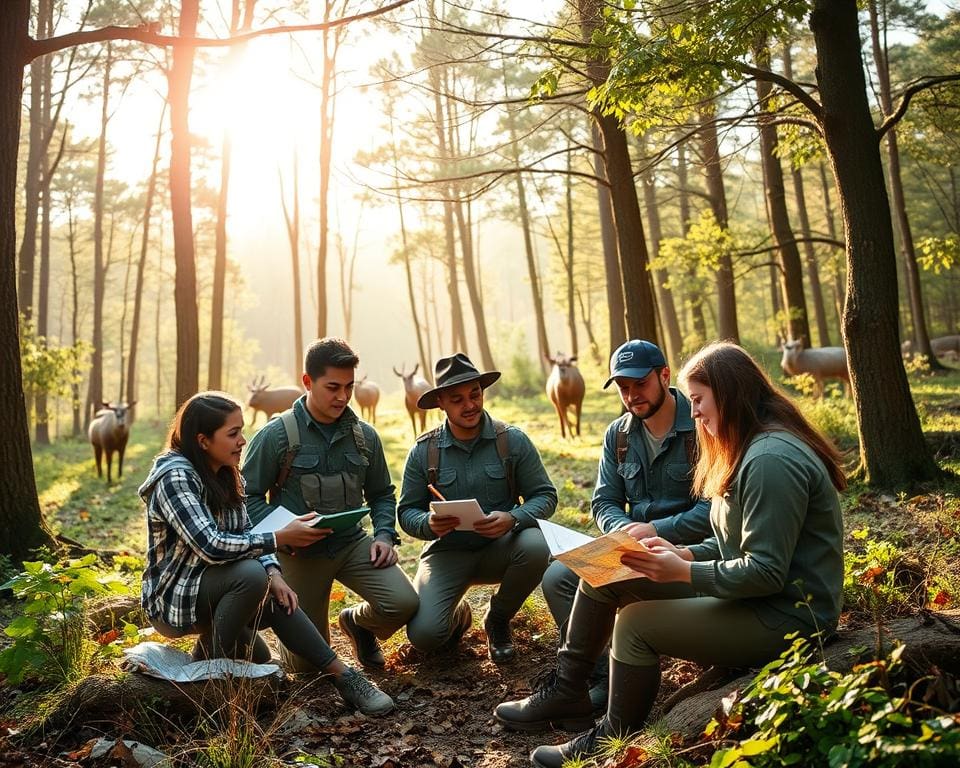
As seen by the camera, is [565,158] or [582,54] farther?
Answer: [565,158]

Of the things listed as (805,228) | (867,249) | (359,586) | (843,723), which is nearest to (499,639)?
(359,586)

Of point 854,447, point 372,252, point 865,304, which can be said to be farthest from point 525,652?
point 372,252

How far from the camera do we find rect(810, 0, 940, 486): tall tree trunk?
289 inches

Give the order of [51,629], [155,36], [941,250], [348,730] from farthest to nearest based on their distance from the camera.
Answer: [941,250], [155,36], [51,629], [348,730]

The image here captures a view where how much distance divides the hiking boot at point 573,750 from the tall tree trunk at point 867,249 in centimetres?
499

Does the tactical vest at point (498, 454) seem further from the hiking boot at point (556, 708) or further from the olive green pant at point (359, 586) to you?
the hiking boot at point (556, 708)

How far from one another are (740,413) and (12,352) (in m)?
5.75

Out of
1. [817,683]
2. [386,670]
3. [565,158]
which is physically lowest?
[386,670]

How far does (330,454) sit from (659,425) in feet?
6.74

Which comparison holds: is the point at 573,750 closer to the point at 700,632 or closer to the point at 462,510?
the point at 700,632

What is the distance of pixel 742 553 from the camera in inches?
125

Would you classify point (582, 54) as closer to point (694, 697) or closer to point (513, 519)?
point (513, 519)

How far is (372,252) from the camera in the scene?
424 feet

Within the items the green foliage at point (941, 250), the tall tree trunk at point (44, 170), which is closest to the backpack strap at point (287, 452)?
the green foliage at point (941, 250)
